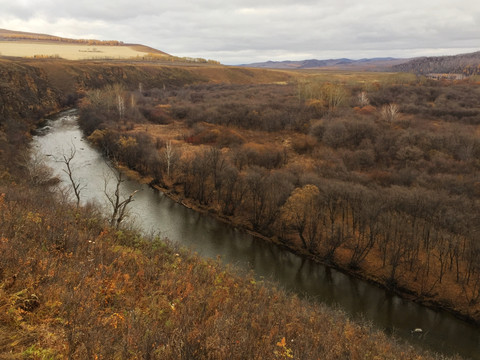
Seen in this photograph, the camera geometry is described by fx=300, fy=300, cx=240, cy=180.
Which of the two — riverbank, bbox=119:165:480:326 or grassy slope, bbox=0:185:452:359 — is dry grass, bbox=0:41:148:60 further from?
grassy slope, bbox=0:185:452:359

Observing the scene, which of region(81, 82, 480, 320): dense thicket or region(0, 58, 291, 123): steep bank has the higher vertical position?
region(0, 58, 291, 123): steep bank

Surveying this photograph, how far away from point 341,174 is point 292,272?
1313 cm

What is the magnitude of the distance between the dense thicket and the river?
1260mm

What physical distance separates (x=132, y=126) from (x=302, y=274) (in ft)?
140

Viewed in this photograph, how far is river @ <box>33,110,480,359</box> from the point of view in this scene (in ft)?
56.0

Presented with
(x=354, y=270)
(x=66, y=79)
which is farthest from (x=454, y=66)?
(x=354, y=270)

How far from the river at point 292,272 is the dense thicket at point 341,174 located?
4.13ft

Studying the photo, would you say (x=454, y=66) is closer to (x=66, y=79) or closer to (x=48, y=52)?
(x=66, y=79)

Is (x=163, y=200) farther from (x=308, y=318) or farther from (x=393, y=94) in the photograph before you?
(x=393, y=94)

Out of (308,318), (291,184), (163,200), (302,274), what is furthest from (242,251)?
(308,318)

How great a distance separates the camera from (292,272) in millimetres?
21922

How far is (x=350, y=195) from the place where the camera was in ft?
79.4

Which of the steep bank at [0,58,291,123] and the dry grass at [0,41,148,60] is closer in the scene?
the steep bank at [0,58,291,123]

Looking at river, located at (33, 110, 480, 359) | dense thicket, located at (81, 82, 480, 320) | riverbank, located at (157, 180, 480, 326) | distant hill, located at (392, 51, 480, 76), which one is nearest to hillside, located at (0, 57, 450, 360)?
river, located at (33, 110, 480, 359)
